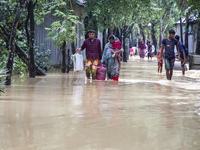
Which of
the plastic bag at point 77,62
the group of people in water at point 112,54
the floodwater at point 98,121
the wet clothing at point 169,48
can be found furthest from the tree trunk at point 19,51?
the wet clothing at point 169,48

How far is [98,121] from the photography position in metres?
6.64

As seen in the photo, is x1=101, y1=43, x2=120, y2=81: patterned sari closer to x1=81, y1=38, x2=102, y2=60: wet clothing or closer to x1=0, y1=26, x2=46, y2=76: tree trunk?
x1=81, y1=38, x2=102, y2=60: wet clothing

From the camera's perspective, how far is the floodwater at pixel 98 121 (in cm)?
517

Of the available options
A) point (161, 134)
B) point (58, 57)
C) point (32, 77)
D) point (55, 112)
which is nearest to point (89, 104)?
point (55, 112)

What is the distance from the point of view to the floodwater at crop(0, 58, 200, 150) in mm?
5168

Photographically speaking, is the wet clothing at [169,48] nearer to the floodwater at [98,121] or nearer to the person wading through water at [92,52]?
the person wading through water at [92,52]

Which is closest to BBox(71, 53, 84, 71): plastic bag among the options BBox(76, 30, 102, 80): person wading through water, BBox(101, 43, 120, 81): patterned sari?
BBox(76, 30, 102, 80): person wading through water

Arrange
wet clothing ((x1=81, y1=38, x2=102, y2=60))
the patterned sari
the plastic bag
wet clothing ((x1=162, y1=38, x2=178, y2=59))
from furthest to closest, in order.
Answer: the plastic bag
wet clothing ((x1=81, y1=38, x2=102, y2=60))
the patterned sari
wet clothing ((x1=162, y1=38, x2=178, y2=59))

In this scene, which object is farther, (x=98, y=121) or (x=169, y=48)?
(x=169, y=48)

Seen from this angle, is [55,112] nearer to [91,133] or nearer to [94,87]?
[91,133]

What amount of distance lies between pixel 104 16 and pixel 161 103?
1526cm

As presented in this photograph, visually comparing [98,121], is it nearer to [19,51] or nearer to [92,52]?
[92,52]

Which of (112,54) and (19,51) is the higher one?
(19,51)

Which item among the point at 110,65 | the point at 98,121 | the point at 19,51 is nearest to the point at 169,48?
the point at 110,65
